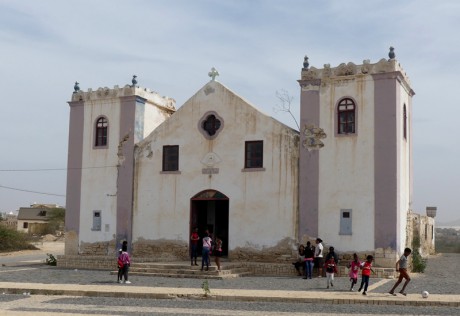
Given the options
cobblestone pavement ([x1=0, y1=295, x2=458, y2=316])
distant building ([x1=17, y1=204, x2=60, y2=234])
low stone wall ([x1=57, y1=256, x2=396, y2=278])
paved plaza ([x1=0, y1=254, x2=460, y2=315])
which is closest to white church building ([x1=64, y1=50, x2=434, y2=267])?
low stone wall ([x1=57, y1=256, x2=396, y2=278])

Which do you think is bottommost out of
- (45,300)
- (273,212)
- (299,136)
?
(45,300)

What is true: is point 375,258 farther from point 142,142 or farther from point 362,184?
point 142,142

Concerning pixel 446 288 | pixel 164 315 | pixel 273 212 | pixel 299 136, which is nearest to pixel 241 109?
pixel 299 136

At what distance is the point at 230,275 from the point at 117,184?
24.7 feet

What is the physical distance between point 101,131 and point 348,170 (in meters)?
10.6

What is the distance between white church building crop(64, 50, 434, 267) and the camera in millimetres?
21594

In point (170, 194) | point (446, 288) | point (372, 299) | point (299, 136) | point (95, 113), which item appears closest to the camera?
point (372, 299)

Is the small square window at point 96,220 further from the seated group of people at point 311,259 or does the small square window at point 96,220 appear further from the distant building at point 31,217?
the distant building at point 31,217

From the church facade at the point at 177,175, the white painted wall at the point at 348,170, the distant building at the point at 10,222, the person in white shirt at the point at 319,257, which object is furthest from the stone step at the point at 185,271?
the distant building at the point at 10,222

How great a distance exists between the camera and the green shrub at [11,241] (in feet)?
134

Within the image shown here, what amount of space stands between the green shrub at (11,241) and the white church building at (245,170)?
16415 millimetres

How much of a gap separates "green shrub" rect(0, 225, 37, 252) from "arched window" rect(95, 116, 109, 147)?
1770 centimetres

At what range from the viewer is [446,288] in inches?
682

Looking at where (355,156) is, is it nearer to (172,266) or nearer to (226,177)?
(226,177)
